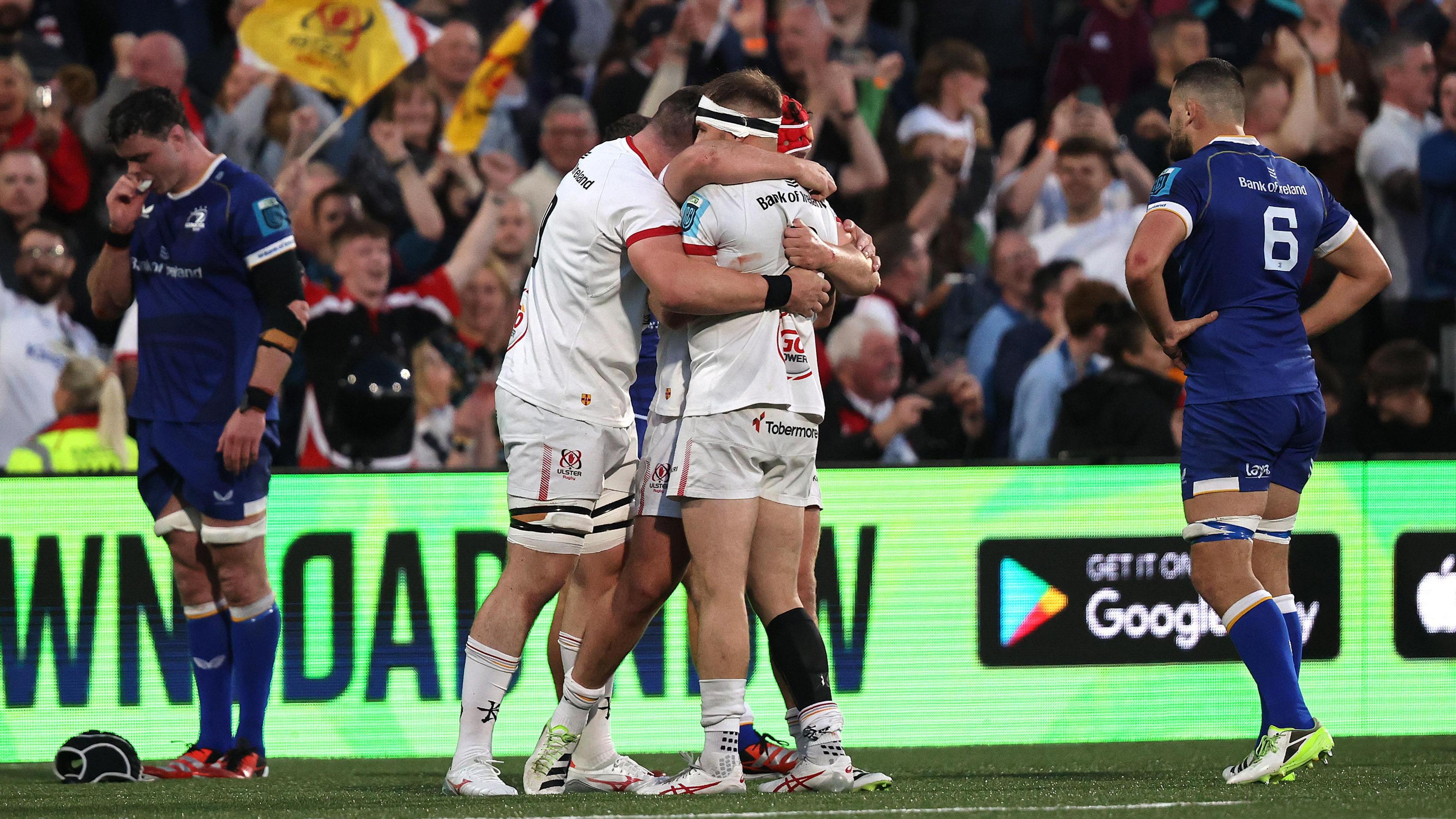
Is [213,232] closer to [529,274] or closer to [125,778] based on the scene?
[529,274]

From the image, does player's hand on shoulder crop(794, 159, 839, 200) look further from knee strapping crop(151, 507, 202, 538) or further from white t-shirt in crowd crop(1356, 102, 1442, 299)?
white t-shirt in crowd crop(1356, 102, 1442, 299)

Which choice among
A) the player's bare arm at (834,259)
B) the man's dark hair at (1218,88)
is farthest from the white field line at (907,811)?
the man's dark hair at (1218,88)

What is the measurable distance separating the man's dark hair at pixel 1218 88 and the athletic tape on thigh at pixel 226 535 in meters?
3.92

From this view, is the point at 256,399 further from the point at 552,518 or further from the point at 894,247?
the point at 894,247

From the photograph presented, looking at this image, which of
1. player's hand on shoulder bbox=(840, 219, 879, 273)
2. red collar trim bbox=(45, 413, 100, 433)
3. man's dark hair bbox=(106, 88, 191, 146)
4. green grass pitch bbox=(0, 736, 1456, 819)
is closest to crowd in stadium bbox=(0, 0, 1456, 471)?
red collar trim bbox=(45, 413, 100, 433)

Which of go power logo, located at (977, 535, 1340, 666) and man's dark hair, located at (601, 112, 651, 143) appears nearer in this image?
man's dark hair, located at (601, 112, 651, 143)

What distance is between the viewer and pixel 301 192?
9.79 meters

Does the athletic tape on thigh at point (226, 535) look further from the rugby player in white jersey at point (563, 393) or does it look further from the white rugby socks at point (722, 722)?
the white rugby socks at point (722, 722)

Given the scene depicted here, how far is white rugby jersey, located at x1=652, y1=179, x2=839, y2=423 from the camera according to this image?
200 inches

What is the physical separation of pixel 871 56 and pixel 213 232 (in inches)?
225

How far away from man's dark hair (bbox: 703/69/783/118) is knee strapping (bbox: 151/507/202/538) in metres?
2.89

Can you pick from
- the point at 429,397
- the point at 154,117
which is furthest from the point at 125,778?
the point at 429,397

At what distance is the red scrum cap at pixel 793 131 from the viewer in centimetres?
531

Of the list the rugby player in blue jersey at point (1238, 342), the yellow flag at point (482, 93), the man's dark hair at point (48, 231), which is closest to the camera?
the rugby player in blue jersey at point (1238, 342)
